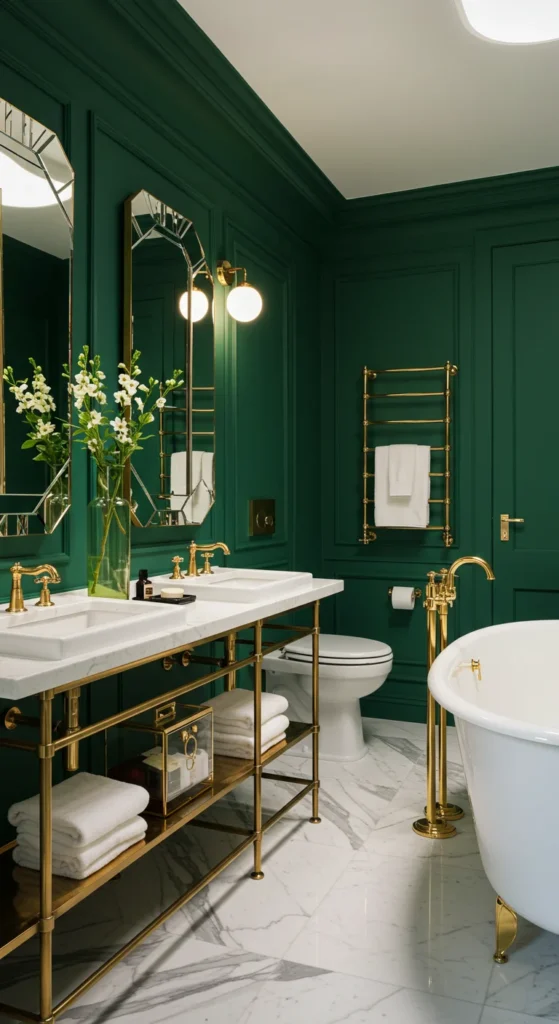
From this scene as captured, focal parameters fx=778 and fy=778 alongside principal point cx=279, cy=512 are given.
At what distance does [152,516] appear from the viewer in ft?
8.16

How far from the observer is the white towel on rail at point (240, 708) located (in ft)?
7.44

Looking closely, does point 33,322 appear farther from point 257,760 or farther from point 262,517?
point 262,517

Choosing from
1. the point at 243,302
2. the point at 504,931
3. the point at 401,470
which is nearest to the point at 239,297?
the point at 243,302

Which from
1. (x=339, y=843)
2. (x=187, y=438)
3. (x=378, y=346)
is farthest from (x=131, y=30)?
(x=339, y=843)

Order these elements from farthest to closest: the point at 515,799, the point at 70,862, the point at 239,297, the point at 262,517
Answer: the point at 262,517 → the point at 239,297 → the point at 515,799 → the point at 70,862

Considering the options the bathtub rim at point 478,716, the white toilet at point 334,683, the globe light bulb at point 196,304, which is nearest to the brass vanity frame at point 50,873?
the bathtub rim at point 478,716

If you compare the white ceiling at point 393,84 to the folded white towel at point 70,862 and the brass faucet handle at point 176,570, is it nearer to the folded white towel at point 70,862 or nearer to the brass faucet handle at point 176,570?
the brass faucet handle at point 176,570

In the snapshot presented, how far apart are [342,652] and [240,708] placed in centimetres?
91

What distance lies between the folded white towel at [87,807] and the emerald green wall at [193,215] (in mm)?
263

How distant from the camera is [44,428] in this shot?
1.97 meters

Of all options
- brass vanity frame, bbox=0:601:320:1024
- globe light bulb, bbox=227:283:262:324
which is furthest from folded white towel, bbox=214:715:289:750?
Result: globe light bulb, bbox=227:283:262:324

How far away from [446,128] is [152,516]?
2.01m

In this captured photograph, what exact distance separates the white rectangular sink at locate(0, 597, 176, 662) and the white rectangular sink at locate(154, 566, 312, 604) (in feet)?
1.33

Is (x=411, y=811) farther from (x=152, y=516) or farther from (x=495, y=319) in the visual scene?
(x=495, y=319)
